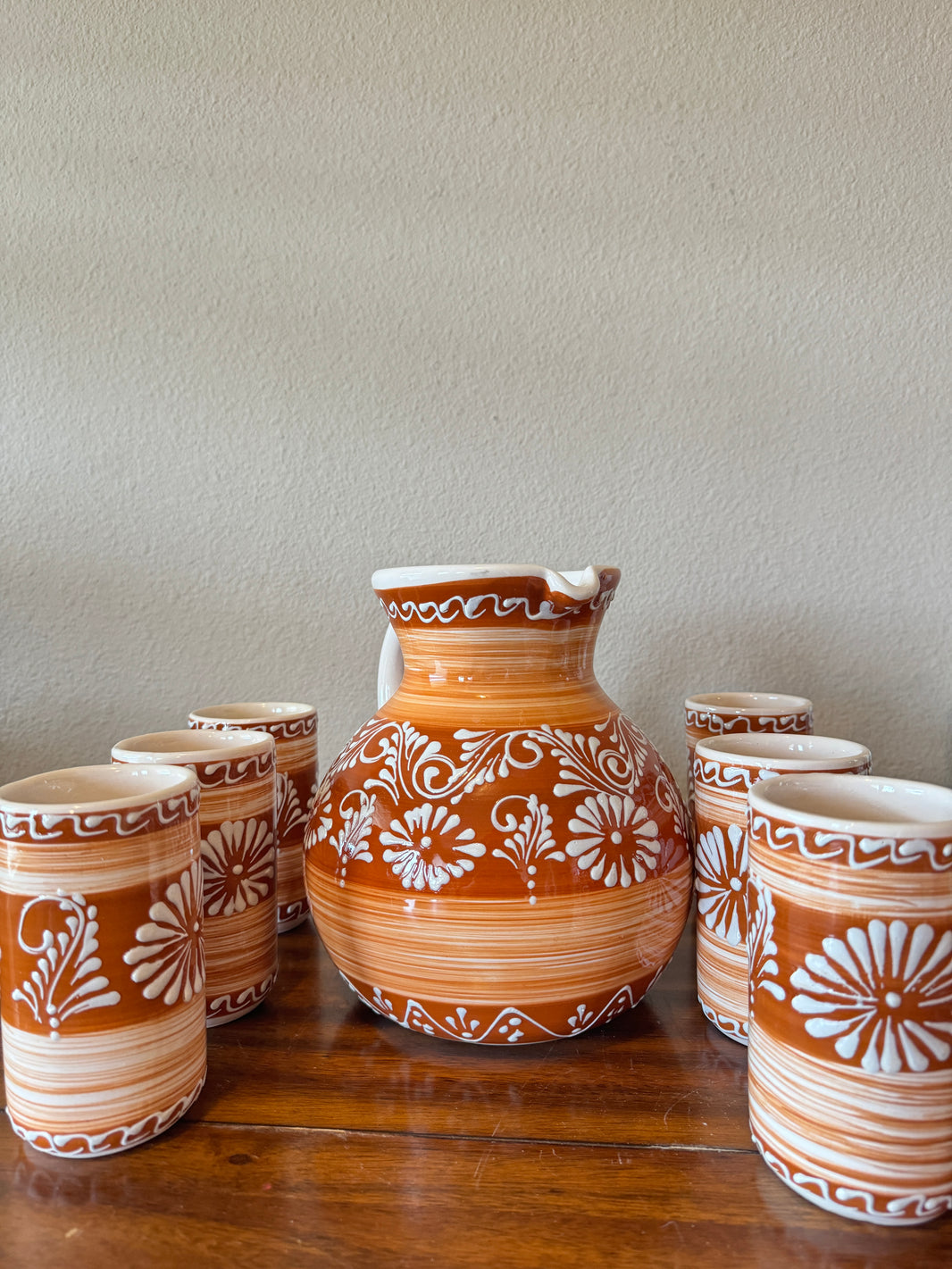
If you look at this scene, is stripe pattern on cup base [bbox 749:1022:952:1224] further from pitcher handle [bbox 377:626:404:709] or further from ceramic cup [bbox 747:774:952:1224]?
pitcher handle [bbox 377:626:404:709]

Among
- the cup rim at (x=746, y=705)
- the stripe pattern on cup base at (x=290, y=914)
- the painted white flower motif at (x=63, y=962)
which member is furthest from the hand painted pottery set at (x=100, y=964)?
the cup rim at (x=746, y=705)

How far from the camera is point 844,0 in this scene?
0.73m

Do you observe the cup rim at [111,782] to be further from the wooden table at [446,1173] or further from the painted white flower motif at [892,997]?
the painted white flower motif at [892,997]

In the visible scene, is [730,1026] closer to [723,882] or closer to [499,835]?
[723,882]

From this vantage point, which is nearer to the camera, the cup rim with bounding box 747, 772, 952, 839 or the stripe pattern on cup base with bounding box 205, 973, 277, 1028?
the cup rim with bounding box 747, 772, 952, 839

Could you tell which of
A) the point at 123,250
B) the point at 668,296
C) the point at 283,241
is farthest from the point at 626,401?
the point at 123,250

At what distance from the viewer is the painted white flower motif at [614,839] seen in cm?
42

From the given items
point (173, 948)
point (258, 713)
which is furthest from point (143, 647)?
point (173, 948)

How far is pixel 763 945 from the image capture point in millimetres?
362

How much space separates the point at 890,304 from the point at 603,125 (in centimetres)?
30

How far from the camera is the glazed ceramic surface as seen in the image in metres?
0.42

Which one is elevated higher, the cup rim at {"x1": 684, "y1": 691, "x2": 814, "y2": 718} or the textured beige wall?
the textured beige wall

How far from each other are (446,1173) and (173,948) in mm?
159

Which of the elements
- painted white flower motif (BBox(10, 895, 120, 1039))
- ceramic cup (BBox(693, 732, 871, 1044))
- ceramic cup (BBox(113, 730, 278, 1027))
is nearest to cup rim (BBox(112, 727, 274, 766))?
ceramic cup (BBox(113, 730, 278, 1027))
